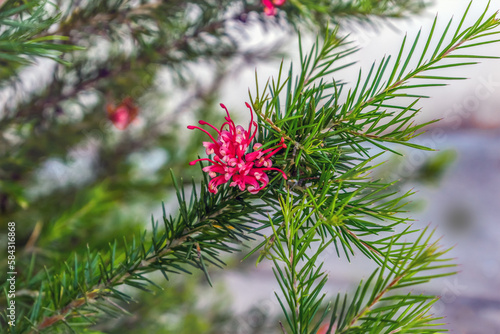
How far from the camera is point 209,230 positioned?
15 centimetres

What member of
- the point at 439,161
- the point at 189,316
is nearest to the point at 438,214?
the point at 439,161

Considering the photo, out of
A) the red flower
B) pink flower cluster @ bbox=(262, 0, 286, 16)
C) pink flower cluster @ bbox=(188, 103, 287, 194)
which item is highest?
the red flower

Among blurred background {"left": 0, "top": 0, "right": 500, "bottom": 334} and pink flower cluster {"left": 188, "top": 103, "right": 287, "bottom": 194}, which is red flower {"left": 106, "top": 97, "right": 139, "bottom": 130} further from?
pink flower cluster {"left": 188, "top": 103, "right": 287, "bottom": 194}

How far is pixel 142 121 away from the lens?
48cm

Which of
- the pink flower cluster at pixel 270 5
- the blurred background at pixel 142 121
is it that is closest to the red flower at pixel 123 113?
the blurred background at pixel 142 121

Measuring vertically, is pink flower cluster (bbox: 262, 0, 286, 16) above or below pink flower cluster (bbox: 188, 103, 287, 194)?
above

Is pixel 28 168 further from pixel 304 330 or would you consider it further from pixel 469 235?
pixel 469 235

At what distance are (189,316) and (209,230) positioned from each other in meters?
0.39

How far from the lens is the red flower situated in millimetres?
379

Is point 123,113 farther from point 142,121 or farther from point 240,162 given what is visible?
point 240,162

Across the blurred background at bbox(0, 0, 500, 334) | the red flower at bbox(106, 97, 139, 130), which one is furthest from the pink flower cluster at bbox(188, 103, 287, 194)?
the red flower at bbox(106, 97, 139, 130)

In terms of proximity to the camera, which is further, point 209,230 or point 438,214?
point 438,214

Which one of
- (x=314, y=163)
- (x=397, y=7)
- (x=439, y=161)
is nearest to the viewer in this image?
(x=314, y=163)

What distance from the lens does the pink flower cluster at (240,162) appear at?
0.43 ft
